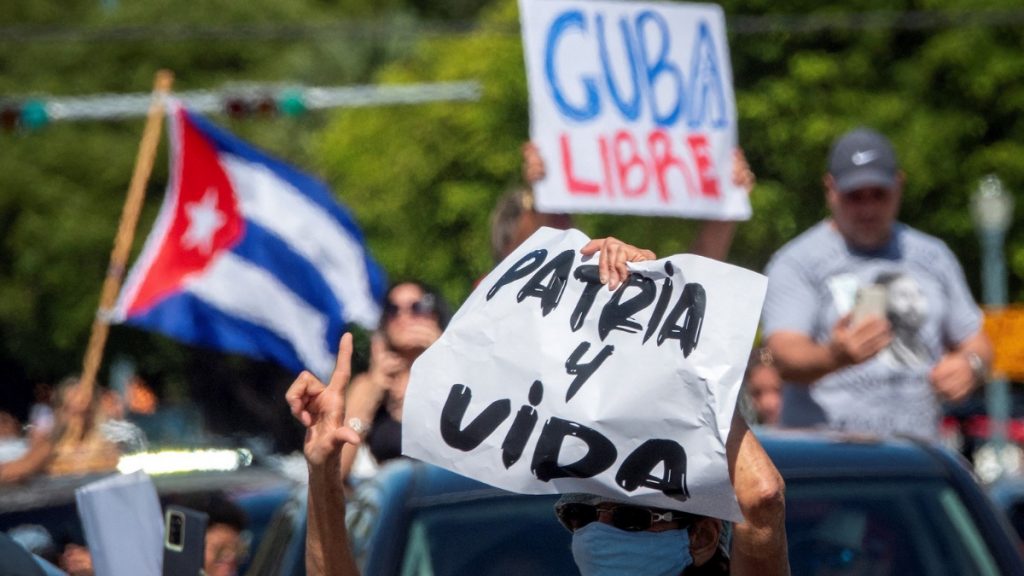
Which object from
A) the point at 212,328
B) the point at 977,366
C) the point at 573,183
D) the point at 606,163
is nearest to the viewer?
the point at 977,366

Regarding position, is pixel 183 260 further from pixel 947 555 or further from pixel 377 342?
pixel 947 555

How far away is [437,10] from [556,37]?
48574 mm

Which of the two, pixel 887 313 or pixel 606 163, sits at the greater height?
pixel 606 163

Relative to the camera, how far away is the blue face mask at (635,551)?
359 centimetres

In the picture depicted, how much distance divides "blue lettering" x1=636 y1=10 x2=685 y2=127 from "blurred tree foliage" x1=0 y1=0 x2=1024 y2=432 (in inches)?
445

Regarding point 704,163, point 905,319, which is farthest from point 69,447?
point 905,319

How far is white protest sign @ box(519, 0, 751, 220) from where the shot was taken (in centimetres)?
713

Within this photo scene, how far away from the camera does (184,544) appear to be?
421 centimetres

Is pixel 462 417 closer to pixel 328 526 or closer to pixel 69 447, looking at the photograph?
pixel 328 526

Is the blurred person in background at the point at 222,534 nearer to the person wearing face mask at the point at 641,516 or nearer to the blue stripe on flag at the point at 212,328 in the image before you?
the person wearing face mask at the point at 641,516

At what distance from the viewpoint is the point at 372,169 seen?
40562 millimetres

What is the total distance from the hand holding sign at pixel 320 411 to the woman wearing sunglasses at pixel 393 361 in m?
2.39

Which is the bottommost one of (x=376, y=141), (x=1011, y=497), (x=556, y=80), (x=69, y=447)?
(x=69, y=447)

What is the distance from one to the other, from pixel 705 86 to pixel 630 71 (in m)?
0.30
